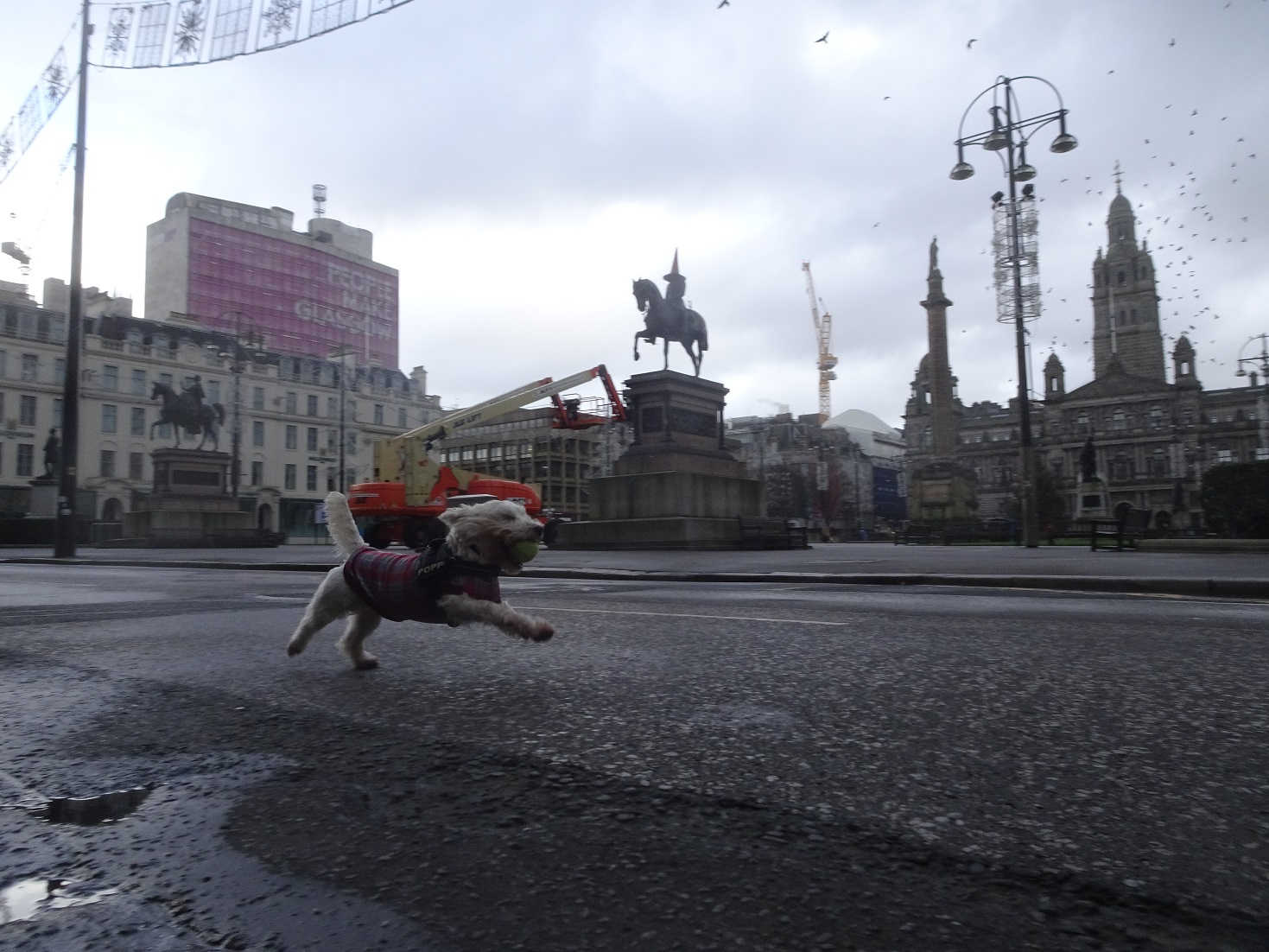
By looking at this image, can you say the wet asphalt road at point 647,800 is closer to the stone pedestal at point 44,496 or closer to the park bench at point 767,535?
the park bench at point 767,535

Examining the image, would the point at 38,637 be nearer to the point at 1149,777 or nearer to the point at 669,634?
the point at 669,634

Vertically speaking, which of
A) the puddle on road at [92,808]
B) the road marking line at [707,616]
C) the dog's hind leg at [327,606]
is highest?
the dog's hind leg at [327,606]

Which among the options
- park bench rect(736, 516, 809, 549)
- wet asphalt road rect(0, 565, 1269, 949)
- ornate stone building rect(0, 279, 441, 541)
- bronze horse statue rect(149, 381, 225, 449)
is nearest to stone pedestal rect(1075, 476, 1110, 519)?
park bench rect(736, 516, 809, 549)

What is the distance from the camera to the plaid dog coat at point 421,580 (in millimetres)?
2984

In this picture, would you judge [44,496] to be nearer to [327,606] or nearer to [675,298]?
[675,298]

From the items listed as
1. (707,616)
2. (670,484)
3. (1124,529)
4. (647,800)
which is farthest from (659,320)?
(647,800)

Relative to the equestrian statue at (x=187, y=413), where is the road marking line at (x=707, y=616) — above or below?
below

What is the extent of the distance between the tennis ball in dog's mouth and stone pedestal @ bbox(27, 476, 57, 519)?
50.5 meters

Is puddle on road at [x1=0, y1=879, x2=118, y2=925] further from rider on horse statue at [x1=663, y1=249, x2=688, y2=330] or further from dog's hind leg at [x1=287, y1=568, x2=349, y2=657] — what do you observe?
rider on horse statue at [x1=663, y1=249, x2=688, y2=330]

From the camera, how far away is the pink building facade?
261 feet

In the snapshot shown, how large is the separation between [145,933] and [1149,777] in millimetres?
1868

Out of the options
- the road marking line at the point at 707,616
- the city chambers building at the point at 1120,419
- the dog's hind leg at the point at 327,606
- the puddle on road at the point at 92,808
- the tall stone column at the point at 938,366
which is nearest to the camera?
the puddle on road at the point at 92,808

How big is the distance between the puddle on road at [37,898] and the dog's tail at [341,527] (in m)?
1.93

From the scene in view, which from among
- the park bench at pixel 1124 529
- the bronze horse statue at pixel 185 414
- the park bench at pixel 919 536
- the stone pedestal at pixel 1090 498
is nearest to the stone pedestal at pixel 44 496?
the bronze horse statue at pixel 185 414
